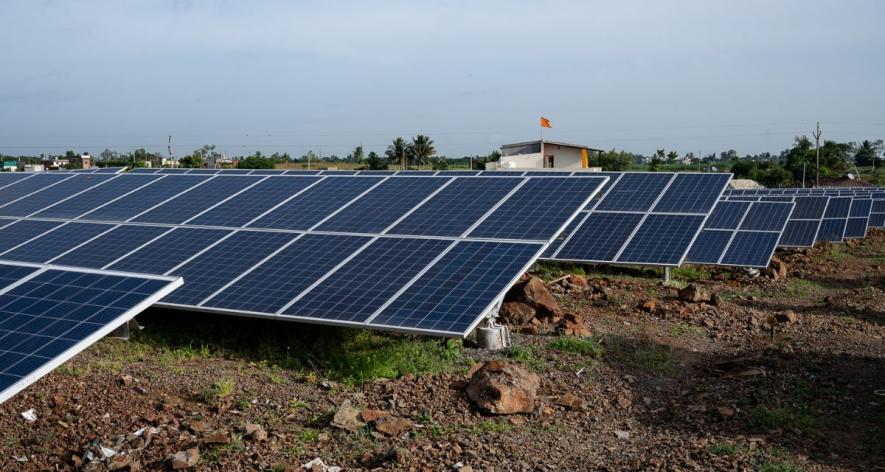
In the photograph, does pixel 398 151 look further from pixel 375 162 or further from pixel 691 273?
pixel 691 273

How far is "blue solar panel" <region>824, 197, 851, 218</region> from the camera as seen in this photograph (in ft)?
120

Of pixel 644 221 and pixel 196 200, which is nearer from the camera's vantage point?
pixel 196 200

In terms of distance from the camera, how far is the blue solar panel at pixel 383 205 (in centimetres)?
1434

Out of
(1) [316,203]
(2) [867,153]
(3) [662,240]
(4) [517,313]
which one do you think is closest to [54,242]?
(1) [316,203]

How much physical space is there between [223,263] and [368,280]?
3062 millimetres

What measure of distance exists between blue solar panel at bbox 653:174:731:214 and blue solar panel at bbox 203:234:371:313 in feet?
41.4

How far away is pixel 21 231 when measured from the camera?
55.3 feet

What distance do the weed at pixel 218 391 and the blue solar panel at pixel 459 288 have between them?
209 cm

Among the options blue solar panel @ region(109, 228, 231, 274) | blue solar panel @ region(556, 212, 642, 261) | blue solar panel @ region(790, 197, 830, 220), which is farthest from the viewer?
blue solar panel @ region(790, 197, 830, 220)

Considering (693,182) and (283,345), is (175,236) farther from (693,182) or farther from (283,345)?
(693,182)

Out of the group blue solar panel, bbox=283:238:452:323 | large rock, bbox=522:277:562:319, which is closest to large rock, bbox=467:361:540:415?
blue solar panel, bbox=283:238:452:323

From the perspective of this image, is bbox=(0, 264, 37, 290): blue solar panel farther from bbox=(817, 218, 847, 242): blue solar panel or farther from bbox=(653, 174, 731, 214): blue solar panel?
bbox=(817, 218, 847, 242): blue solar panel

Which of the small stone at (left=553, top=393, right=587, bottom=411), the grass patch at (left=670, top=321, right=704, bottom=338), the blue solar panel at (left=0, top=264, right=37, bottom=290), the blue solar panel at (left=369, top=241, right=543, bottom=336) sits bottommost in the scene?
the grass patch at (left=670, top=321, right=704, bottom=338)

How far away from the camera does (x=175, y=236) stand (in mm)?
14969
